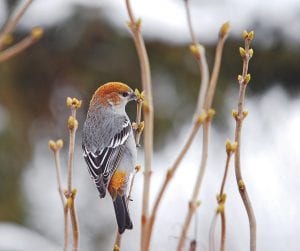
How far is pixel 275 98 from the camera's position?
8766 mm

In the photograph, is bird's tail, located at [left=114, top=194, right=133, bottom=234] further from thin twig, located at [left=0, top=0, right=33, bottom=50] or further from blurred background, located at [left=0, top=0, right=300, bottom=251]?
blurred background, located at [left=0, top=0, right=300, bottom=251]

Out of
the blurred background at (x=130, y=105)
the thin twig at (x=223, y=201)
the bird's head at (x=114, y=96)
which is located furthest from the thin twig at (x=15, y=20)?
the blurred background at (x=130, y=105)

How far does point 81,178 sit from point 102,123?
475 cm

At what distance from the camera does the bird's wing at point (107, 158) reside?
11.0 ft

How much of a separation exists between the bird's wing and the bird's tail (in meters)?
0.09

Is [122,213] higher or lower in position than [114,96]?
lower

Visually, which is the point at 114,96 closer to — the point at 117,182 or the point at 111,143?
the point at 111,143

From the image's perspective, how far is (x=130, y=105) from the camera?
25.2 feet

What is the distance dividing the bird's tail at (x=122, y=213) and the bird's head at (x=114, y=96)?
50cm

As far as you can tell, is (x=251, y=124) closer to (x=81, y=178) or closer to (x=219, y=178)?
(x=219, y=178)

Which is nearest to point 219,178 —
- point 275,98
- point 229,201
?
point 229,201

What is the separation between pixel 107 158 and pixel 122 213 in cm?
61

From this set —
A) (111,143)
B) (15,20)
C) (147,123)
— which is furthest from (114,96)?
(15,20)

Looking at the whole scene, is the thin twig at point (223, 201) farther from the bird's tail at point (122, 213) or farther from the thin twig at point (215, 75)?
the bird's tail at point (122, 213)
